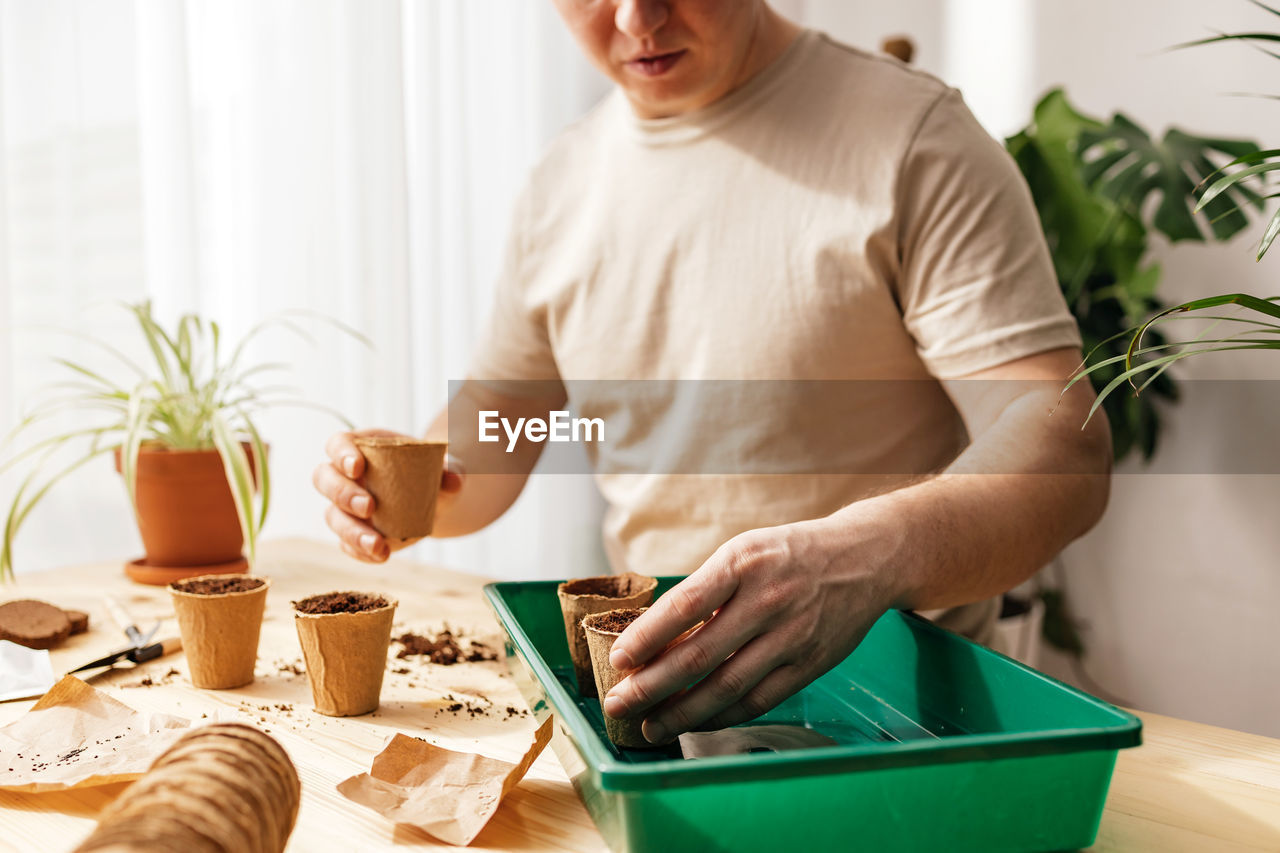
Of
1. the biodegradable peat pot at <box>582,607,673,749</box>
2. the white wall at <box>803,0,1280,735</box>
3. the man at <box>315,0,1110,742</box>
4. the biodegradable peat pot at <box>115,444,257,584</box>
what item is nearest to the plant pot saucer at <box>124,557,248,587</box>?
the biodegradable peat pot at <box>115,444,257,584</box>

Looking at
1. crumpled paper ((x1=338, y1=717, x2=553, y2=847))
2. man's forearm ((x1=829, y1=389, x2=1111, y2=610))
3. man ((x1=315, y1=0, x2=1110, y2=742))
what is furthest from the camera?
man ((x1=315, y1=0, x2=1110, y2=742))

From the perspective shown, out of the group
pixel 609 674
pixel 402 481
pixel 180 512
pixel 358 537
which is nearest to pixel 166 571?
pixel 180 512

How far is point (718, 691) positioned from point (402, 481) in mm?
493

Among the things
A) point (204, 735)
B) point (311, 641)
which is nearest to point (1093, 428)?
point (311, 641)

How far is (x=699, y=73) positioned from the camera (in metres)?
1.31

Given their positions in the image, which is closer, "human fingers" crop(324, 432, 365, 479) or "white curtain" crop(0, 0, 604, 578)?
"human fingers" crop(324, 432, 365, 479)

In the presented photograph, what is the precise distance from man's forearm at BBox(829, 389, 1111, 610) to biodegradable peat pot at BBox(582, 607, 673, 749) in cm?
21

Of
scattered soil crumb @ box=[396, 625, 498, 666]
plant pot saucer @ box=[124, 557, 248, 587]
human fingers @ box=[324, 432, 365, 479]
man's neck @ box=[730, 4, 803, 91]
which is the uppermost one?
man's neck @ box=[730, 4, 803, 91]

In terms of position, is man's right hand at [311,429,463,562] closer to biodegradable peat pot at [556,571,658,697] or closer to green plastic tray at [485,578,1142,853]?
biodegradable peat pot at [556,571,658,697]

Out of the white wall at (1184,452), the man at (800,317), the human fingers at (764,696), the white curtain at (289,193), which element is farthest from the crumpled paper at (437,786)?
the white wall at (1184,452)

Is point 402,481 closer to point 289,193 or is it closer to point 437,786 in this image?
point 437,786

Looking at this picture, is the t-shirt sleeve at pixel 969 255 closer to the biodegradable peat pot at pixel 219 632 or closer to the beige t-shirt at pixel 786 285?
the beige t-shirt at pixel 786 285

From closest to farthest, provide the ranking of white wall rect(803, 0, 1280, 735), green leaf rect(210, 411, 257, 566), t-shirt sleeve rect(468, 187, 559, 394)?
green leaf rect(210, 411, 257, 566) < t-shirt sleeve rect(468, 187, 559, 394) < white wall rect(803, 0, 1280, 735)

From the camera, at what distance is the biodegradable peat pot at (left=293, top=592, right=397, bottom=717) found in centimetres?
88
